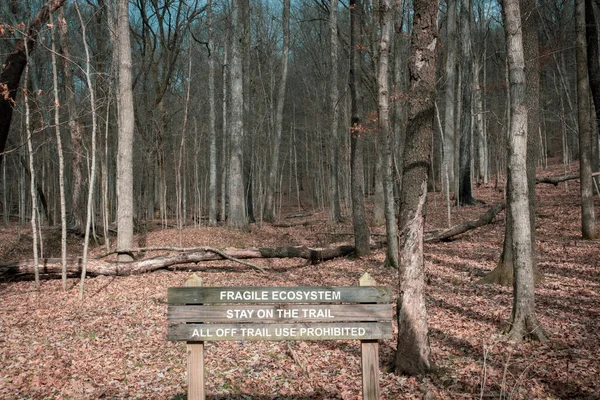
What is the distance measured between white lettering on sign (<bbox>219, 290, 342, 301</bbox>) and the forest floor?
4.80 feet

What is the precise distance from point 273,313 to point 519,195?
4096 mm

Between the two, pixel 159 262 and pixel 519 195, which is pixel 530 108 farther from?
pixel 159 262

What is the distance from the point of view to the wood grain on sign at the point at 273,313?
384 centimetres

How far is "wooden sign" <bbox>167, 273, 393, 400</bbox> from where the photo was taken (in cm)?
383

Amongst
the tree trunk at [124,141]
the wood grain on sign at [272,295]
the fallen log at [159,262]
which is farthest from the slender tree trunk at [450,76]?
the wood grain on sign at [272,295]

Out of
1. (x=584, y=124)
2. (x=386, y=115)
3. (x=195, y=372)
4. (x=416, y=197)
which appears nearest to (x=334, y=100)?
(x=386, y=115)

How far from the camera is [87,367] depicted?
18.6 feet

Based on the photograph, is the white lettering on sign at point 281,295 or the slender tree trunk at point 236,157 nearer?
the white lettering on sign at point 281,295

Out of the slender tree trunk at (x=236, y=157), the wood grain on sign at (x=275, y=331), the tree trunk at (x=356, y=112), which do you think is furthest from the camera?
the slender tree trunk at (x=236, y=157)

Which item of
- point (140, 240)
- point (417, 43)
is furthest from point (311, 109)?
point (417, 43)

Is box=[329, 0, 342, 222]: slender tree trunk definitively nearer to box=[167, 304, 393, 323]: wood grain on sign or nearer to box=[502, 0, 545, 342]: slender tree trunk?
box=[502, 0, 545, 342]: slender tree trunk

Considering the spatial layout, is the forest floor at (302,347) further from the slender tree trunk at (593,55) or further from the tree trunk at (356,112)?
the slender tree trunk at (593,55)

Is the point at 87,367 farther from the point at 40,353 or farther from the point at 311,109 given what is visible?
the point at 311,109

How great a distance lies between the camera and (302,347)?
6.40 meters
